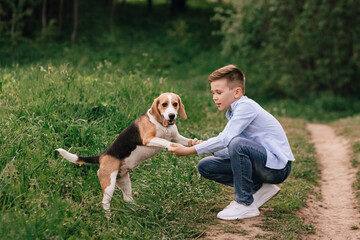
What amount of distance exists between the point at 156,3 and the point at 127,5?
3.05 meters

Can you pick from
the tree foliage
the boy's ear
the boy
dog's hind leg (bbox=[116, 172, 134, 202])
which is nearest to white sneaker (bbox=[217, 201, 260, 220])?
the boy

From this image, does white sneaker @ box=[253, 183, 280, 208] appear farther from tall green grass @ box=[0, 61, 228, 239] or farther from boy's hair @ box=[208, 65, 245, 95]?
boy's hair @ box=[208, 65, 245, 95]

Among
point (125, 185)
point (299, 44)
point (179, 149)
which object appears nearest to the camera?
point (179, 149)

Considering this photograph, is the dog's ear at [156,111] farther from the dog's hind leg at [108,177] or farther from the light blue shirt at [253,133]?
the dog's hind leg at [108,177]

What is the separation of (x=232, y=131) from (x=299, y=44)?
11661mm

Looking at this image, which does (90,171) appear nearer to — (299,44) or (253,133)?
(253,133)

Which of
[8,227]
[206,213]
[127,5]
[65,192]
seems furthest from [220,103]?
[127,5]

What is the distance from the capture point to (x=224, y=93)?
4203 mm

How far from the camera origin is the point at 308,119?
12.9m

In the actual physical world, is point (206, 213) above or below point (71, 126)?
below

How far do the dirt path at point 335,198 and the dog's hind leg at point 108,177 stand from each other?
209 centimetres

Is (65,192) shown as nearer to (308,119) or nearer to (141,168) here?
(141,168)

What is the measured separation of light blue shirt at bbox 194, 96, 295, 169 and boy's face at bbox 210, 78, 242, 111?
0.06 metres

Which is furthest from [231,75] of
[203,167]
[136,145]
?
[136,145]
